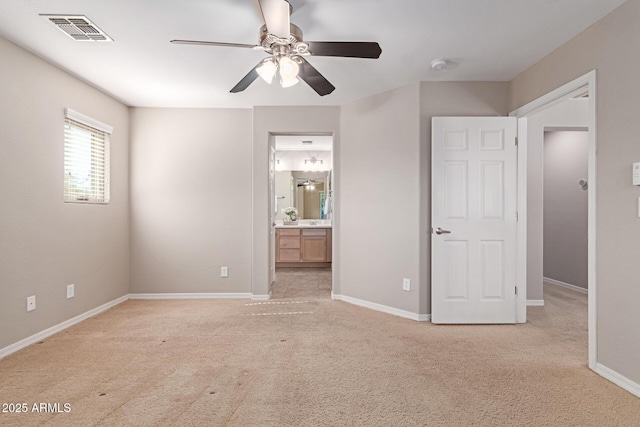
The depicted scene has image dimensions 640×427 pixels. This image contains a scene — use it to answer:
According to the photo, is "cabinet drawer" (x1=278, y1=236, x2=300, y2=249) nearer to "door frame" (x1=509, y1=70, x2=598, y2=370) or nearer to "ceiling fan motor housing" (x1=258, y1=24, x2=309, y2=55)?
"door frame" (x1=509, y1=70, x2=598, y2=370)

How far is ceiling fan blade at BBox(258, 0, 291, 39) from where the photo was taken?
5.70ft

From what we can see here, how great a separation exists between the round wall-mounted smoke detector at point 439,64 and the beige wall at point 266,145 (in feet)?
4.77

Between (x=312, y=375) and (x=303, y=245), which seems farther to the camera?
(x=303, y=245)

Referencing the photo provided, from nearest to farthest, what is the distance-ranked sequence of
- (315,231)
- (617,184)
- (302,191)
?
(617,184) → (315,231) → (302,191)

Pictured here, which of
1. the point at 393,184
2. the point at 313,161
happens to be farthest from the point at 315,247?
the point at 393,184

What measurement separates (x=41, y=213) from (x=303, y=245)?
4195 mm

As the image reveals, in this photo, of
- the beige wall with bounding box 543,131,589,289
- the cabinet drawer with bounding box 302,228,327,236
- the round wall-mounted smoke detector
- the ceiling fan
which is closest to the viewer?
the ceiling fan

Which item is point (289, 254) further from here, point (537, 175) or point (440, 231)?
point (537, 175)

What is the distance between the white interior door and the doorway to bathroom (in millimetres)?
2337

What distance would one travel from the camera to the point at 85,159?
353 centimetres

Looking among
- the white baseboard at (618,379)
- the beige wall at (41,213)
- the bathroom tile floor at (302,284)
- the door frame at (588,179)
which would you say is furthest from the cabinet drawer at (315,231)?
the white baseboard at (618,379)

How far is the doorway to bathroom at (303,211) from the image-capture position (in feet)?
19.7

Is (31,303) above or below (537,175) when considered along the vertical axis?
below

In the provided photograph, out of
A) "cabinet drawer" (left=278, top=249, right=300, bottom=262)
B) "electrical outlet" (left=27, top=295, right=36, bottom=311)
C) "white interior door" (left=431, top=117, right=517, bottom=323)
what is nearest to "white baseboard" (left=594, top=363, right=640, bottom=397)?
"white interior door" (left=431, top=117, right=517, bottom=323)
